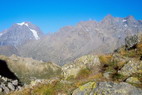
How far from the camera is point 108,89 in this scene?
884 inches

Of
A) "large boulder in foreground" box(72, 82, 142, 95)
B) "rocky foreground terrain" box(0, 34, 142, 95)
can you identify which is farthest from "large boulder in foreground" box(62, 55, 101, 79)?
"large boulder in foreground" box(72, 82, 142, 95)

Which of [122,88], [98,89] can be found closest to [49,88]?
A: [98,89]

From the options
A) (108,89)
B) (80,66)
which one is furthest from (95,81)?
(80,66)

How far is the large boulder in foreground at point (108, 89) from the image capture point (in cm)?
2177

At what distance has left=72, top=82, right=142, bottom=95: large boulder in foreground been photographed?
2177cm

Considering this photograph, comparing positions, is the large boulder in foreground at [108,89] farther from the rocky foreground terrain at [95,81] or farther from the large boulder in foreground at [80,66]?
the large boulder in foreground at [80,66]

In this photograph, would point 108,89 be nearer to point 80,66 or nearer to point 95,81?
point 95,81

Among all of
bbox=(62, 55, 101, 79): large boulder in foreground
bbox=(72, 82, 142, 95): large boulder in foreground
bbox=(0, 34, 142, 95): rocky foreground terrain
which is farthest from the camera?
bbox=(62, 55, 101, 79): large boulder in foreground

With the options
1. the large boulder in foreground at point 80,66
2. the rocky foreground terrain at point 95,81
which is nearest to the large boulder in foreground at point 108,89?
the rocky foreground terrain at point 95,81

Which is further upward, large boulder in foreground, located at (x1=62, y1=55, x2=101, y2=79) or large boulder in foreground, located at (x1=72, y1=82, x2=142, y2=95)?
large boulder in foreground, located at (x1=62, y1=55, x2=101, y2=79)

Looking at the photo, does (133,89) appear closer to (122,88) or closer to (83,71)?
(122,88)

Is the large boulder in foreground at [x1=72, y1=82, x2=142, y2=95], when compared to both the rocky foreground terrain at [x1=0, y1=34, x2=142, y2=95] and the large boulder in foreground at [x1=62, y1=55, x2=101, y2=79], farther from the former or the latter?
the large boulder in foreground at [x1=62, y1=55, x2=101, y2=79]

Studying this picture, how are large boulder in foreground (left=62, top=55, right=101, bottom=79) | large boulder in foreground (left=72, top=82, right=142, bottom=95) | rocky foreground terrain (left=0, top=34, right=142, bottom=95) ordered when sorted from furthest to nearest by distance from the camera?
large boulder in foreground (left=62, top=55, right=101, bottom=79), rocky foreground terrain (left=0, top=34, right=142, bottom=95), large boulder in foreground (left=72, top=82, right=142, bottom=95)

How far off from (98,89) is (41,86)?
34.1ft
